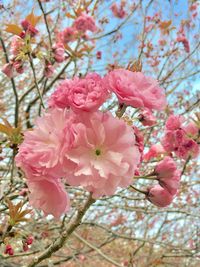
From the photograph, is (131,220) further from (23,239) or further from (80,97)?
(80,97)

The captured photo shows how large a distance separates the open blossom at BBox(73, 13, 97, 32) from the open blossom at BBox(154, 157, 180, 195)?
229 cm

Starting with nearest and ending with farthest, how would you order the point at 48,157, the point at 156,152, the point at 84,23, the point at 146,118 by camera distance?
the point at 48,157 < the point at 146,118 < the point at 156,152 < the point at 84,23

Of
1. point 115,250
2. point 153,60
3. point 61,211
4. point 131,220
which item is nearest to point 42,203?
point 61,211

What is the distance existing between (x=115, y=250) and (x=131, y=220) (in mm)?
2009

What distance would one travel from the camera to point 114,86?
1060 millimetres

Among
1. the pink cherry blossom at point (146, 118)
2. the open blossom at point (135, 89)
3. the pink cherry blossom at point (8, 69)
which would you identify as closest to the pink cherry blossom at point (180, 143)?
the pink cherry blossom at point (146, 118)

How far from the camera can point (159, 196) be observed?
4.26ft

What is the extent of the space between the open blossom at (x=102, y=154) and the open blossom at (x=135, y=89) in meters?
0.09

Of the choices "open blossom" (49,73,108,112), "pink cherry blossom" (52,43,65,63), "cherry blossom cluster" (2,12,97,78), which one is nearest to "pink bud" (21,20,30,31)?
"cherry blossom cluster" (2,12,97,78)

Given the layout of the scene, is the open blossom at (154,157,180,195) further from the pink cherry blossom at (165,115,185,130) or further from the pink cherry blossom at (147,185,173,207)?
the pink cherry blossom at (165,115,185,130)

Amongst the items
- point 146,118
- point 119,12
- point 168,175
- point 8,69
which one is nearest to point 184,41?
point 119,12

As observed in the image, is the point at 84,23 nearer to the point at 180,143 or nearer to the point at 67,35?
the point at 67,35

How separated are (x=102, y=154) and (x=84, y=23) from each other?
2.65m

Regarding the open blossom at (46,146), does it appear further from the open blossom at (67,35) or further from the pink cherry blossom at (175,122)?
the open blossom at (67,35)
